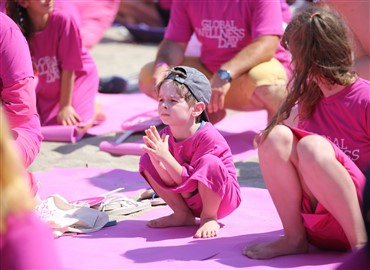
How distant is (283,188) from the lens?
3.07 meters

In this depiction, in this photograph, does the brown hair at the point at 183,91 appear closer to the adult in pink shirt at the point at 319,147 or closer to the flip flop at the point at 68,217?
the adult in pink shirt at the point at 319,147

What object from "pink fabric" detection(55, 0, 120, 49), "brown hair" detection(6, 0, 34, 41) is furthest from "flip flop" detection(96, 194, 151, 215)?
"pink fabric" detection(55, 0, 120, 49)

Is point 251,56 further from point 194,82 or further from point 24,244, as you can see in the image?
point 24,244

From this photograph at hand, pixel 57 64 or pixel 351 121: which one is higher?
pixel 351 121

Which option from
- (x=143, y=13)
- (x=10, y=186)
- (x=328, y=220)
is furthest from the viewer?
(x=143, y=13)

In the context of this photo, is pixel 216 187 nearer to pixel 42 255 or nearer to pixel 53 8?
pixel 42 255

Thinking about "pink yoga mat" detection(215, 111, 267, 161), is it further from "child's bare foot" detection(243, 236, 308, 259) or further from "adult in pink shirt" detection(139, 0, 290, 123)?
"child's bare foot" detection(243, 236, 308, 259)

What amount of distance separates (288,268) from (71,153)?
2.37 meters

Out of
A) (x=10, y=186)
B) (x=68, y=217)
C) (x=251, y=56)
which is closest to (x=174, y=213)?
(x=68, y=217)

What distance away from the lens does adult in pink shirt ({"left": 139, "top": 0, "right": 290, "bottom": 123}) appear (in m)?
5.09

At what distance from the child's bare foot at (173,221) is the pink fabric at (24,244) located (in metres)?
1.51

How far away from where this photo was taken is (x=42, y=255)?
2.13 metres

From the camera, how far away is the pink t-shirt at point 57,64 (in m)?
5.40

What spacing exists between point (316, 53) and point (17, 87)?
1303 millimetres
